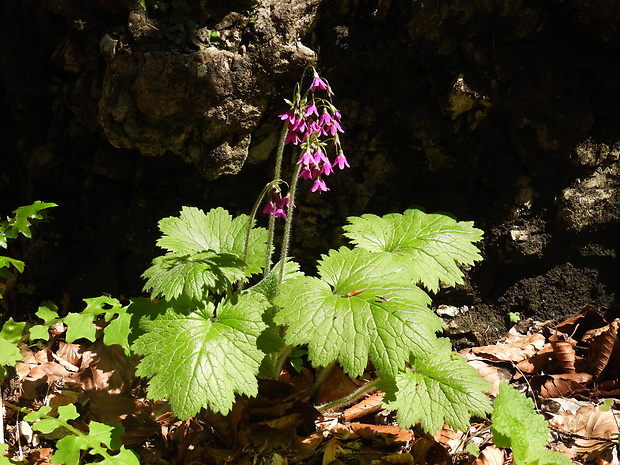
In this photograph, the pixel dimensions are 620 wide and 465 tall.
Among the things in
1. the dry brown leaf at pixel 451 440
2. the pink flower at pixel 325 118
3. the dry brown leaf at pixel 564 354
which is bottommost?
the dry brown leaf at pixel 451 440

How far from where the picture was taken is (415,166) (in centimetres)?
317

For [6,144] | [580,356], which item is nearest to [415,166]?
[580,356]

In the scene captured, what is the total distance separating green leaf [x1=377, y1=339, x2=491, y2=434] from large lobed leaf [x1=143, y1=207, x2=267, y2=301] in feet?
2.89

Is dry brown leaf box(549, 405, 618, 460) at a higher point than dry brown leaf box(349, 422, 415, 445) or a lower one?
higher

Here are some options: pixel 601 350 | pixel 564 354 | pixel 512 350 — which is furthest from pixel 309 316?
pixel 601 350

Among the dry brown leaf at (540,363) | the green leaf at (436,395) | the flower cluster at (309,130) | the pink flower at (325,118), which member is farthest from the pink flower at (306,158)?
the dry brown leaf at (540,363)

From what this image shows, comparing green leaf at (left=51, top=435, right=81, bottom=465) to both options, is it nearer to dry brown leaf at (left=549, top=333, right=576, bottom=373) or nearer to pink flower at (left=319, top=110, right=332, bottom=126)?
pink flower at (left=319, top=110, right=332, bottom=126)

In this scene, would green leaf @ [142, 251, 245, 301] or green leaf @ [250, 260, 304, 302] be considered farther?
green leaf @ [250, 260, 304, 302]

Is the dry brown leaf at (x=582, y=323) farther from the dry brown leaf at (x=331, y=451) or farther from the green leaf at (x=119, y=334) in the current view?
the green leaf at (x=119, y=334)

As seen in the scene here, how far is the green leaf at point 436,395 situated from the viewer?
227 centimetres

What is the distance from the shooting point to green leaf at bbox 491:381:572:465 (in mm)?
2143

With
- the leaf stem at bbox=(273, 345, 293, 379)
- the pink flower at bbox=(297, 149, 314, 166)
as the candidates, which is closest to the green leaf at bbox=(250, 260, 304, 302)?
the leaf stem at bbox=(273, 345, 293, 379)

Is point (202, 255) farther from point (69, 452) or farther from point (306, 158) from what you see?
point (69, 452)

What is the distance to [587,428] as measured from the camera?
8.66 ft
